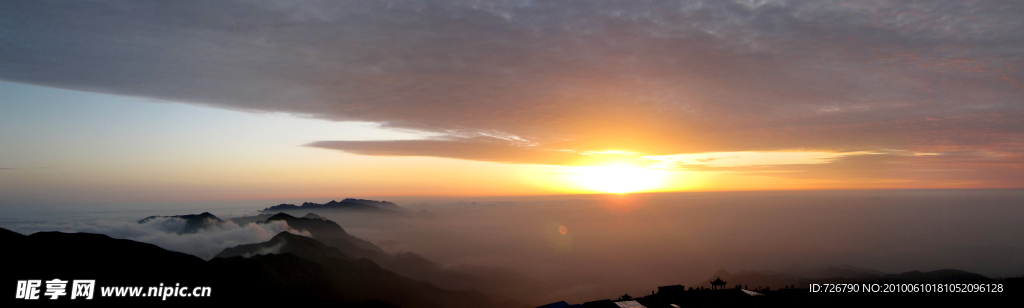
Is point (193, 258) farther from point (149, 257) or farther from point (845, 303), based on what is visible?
point (845, 303)

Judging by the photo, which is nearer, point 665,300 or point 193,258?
Result: point 665,300

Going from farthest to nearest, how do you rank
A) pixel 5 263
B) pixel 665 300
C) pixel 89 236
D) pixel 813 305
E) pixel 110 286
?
pixel 89 236 → pixel 110 286 → pixel 5 263 → pixel 665 300 → pixel 813 305

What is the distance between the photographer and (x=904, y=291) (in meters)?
85.3

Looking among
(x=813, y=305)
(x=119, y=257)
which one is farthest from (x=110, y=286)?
(x=813, y=305)

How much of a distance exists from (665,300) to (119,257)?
22158 cm

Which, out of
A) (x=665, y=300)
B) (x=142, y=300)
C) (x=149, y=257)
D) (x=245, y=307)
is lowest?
(x=245, y=307)

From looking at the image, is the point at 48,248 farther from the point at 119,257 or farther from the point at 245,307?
the point at 245,307

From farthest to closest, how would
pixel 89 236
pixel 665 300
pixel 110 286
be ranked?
pixel 89 236 < pixel 110 286 < pixel 665 300

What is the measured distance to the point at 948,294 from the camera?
84.2 m

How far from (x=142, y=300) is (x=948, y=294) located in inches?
9821

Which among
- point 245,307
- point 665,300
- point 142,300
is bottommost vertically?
point 245,307

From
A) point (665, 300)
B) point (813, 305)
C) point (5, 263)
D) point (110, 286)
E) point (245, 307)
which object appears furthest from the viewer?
point (245, 307)

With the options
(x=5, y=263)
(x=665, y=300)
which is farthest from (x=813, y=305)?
(x=5, y=263)

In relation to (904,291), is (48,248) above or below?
below
